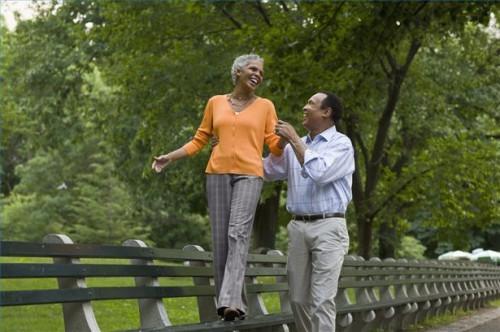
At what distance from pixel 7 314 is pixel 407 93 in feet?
47.8

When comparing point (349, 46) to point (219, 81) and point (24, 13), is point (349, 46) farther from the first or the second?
point (24, 13)

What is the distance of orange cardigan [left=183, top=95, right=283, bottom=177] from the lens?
7.02 meters

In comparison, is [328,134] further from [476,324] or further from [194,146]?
[476,324]

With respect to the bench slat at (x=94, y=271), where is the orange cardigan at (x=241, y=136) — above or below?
above

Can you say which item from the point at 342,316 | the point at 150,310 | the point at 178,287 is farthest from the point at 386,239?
the point at 150,310

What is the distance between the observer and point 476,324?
15.3 meters

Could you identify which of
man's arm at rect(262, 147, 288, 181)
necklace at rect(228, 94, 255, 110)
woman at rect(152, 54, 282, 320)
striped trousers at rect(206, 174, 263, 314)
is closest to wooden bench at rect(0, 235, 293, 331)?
striped trousers at rect(206, 174, 263, 314)

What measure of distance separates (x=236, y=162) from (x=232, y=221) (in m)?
0.40

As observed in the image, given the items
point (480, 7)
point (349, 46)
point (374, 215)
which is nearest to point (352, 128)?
point (374, 215)

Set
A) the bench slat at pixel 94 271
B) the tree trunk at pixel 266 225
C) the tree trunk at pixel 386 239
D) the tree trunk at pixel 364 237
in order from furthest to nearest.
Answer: the tree trunk at pixel 386 239
the tree trunk at pixel 266 225
the tree trunk at pixel 364 237
the bench slat at pixel 94 271

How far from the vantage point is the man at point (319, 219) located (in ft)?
22.4

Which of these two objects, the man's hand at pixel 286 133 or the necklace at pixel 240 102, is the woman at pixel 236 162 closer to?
the necklace at pixel 240 102

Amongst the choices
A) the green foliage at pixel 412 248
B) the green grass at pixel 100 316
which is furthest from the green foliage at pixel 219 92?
the green foliage at pixel 412 248

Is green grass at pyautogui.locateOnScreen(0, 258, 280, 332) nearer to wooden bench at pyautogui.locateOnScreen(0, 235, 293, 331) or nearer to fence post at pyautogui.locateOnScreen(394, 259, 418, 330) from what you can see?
fence post at pyautogui.locateOnScreen(394, 259, 418, 330)
